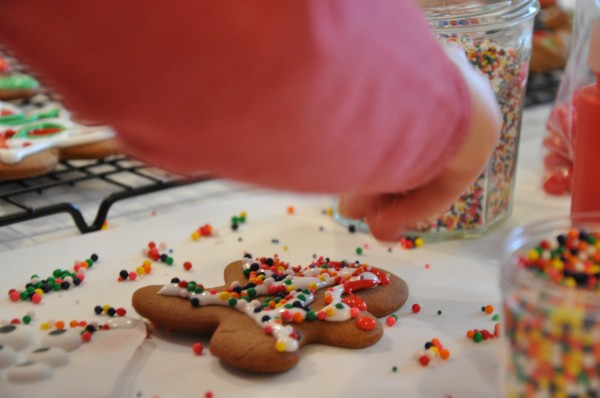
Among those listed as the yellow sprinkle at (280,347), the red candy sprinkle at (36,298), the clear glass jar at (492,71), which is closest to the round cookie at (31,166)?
the red candy sprinkle at (36,298)

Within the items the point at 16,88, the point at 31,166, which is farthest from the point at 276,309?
the point at 16,88

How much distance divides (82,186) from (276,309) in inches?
19.1

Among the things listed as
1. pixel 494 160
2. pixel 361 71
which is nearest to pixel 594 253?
pixel 361 71

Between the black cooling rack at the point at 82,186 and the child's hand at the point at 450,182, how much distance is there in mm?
418

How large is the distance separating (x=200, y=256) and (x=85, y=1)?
18.5 inches

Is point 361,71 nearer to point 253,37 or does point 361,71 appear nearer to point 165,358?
point 253,37

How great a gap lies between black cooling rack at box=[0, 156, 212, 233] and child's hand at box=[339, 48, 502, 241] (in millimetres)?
418

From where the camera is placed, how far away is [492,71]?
2.80 ft

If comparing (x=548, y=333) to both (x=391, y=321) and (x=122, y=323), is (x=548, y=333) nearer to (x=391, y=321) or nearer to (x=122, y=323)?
(x=391, y=321)

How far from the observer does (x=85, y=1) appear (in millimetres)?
423

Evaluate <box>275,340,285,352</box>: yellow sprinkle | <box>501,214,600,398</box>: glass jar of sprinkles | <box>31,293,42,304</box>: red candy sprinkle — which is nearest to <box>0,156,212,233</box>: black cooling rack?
<box>31,293,42,304</box>: red candy sprinkle

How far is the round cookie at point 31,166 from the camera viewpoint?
0.98 meters

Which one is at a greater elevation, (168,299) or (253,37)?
(253,37)

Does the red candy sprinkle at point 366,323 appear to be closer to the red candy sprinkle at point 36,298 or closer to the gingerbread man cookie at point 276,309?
the gingerbread man cookie at point 276,309
